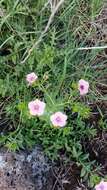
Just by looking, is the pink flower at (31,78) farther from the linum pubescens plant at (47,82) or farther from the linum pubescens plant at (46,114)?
the linum pubescens plant at (46,114)

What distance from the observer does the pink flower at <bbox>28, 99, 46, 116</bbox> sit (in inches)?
67.9

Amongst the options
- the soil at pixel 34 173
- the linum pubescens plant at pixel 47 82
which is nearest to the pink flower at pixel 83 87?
the linum pubescens plant at pixel 47 82

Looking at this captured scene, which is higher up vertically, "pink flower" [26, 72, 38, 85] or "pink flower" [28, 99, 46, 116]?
"pink flower" [26, 72, 38, 85]

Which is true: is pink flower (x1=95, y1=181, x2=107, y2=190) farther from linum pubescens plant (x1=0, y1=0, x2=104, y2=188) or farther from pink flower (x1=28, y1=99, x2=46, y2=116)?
pink flower (x1=28, y1=99, x2=46, y2=116)

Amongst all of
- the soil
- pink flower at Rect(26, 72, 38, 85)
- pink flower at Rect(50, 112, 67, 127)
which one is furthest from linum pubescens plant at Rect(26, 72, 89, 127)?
the soil

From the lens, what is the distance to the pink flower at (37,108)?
1.73m

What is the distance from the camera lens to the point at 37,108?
1740mm

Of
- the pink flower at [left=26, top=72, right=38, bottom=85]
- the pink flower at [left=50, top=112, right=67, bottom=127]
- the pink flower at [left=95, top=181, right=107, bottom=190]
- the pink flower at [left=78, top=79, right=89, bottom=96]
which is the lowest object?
the pink flower at [left=95, top=181, right=107, bottom=190]

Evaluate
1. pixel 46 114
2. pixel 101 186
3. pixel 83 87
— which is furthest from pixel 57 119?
pixel 101 186

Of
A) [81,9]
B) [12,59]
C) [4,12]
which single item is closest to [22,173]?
[12,59]

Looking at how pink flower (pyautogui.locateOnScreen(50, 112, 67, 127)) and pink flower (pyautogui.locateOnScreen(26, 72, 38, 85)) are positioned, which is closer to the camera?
pink flower (pyautogui.locateOnScreen(50, 112, 67, 127))

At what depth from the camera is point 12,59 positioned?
195 centimetres

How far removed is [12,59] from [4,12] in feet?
0.79

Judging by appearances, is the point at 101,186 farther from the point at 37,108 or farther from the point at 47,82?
the point at 47,82
